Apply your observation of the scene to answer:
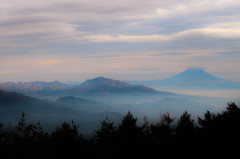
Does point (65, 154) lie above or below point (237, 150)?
below

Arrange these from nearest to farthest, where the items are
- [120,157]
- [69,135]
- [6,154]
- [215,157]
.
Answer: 1. [215,157]
2. [6,154]
3. [120,157]
4. [69,135]

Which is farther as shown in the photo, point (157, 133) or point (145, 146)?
point (157, 133)

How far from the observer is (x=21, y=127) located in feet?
103

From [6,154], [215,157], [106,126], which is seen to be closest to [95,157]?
[6,154]

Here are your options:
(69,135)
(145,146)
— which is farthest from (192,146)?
(69,135)

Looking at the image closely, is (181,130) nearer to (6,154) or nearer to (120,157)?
(120,157)

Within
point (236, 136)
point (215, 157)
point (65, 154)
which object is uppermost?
point (236, 136)

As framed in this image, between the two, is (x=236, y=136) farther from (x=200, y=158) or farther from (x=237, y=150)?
(x=200, y=158)

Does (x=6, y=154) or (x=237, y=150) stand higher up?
(x=237, y=150)

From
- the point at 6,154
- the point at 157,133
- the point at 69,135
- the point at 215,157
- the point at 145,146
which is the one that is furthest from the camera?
the point at 157,133

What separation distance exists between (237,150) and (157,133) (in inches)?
538

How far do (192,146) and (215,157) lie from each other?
3443 mm

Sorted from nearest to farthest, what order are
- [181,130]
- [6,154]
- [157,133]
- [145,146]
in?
[6,154], [145,146], [157,133], [181,130]

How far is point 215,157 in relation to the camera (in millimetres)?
19984
